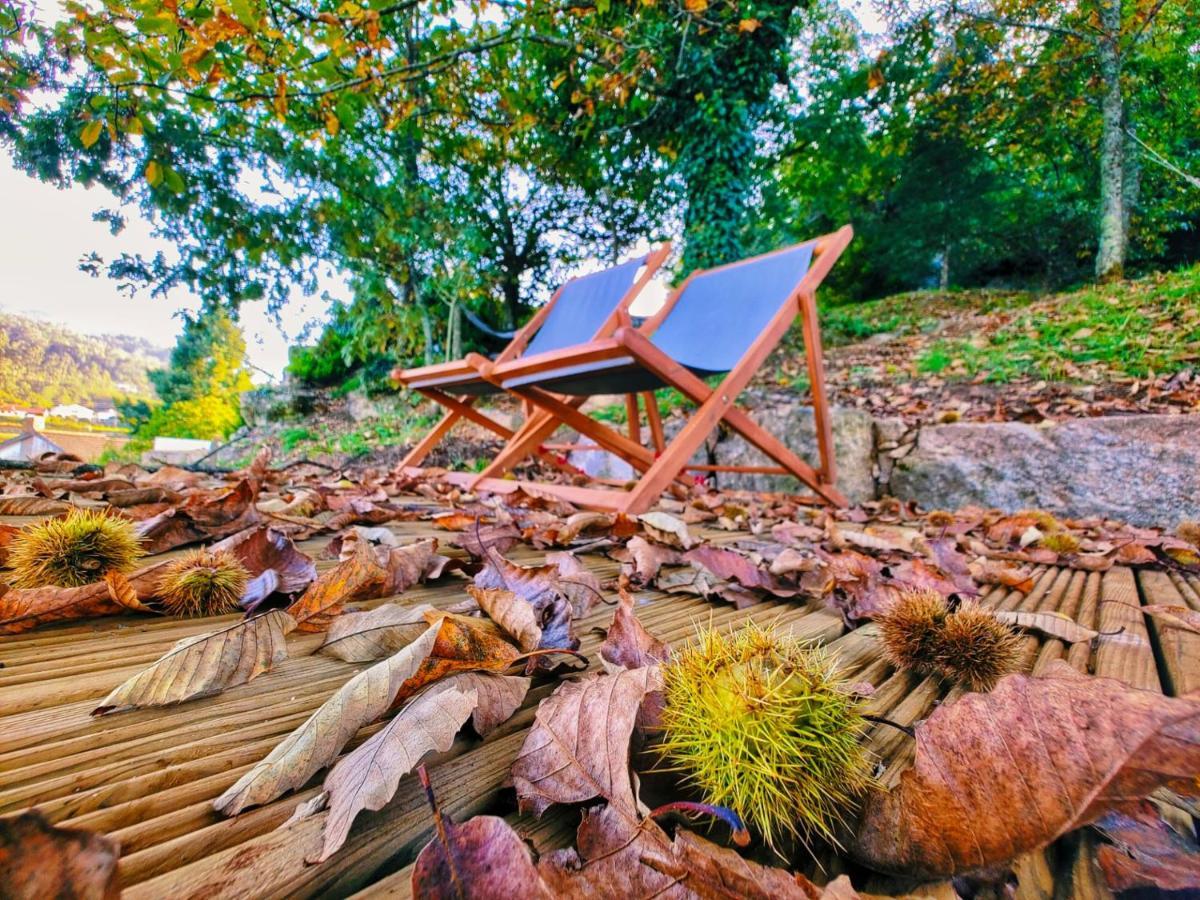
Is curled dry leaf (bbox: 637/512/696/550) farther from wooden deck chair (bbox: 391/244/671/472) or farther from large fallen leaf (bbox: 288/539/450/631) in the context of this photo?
wooden deck chair (bbox: 391/244/671/472)

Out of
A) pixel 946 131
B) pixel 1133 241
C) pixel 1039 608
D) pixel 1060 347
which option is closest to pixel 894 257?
pixel 946 131

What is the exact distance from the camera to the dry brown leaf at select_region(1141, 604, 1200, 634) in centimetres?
77

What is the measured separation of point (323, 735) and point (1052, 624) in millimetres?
960

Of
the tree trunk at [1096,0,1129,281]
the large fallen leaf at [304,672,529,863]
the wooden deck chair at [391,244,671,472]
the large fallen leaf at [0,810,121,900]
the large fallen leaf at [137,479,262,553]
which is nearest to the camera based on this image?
the large fallen leaf at [0,810,121,900]

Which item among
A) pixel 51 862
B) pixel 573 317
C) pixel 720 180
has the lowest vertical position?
pixel 51 862

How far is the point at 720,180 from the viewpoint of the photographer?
576 cm

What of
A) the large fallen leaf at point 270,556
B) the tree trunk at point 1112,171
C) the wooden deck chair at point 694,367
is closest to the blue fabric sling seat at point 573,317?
the wooden deck chair at point 694,367

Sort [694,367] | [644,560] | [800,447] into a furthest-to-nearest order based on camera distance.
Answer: [800,447] → [694,367] → [644,560]

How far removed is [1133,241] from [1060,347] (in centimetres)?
734

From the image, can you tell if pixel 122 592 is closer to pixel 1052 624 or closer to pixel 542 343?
pixel 1052 624

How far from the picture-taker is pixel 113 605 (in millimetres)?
674

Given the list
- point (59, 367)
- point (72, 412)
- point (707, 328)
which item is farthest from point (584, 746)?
point (72, 412)

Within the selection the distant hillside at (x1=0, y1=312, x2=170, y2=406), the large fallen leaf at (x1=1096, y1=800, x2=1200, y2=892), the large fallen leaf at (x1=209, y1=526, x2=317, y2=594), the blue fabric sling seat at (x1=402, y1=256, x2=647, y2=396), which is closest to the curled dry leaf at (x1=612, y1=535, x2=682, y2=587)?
the large fallen leaf at (x1=209, y1=526, x2=317, y2=594)

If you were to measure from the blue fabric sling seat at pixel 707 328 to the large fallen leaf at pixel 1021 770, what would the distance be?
6.46 ft
